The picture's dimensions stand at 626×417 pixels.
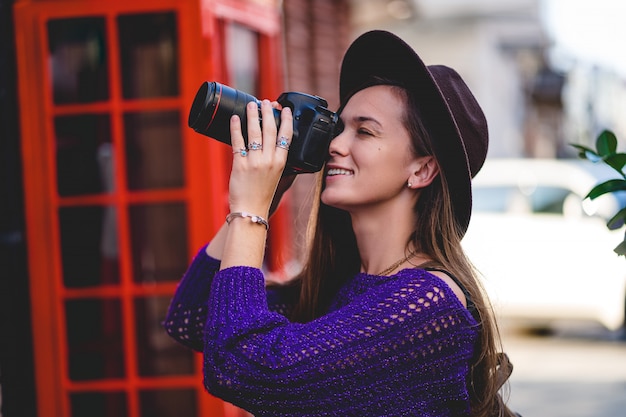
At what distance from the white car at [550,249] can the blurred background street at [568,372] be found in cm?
27

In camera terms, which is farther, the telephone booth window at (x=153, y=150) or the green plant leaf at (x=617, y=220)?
the telephone booth window at (x=153, y=150)

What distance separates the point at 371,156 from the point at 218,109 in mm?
314

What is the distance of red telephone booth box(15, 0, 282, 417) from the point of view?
3.47 metres

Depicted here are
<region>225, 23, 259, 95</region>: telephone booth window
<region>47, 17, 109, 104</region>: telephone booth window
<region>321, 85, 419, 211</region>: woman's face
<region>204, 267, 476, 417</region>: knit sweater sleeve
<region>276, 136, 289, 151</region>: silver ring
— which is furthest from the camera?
<region>225, 23, 259, 95</region>: telephone booth window

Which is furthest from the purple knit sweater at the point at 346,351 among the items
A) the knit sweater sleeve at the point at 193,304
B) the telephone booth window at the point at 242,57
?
the telephone booth window at the point at 242,57

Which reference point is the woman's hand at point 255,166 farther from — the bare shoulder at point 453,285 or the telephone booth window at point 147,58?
the telephone booth window at point 147,58

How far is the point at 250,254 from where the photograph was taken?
5.00ft

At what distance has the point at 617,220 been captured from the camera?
182cm

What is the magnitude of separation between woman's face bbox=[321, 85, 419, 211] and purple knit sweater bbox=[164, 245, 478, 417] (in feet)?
0.66

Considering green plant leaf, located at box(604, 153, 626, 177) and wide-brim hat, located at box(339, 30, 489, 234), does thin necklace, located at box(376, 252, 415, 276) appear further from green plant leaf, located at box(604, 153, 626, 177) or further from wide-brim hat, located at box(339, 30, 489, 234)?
green plant leaf, located at box(604, 153, 626, 177)

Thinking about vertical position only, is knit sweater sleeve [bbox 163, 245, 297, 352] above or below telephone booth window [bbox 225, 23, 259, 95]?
below

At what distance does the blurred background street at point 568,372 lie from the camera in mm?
5391

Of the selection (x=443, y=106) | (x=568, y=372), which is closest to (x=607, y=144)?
(x=443, y=106)

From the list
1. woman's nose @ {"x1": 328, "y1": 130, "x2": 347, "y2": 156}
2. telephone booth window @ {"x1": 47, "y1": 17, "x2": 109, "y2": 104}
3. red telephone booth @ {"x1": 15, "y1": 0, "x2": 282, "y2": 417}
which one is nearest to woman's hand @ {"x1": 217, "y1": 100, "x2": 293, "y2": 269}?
woman's nose @ {"x1": 328, "y1": 130, "x2": 347, "y2": 156}
